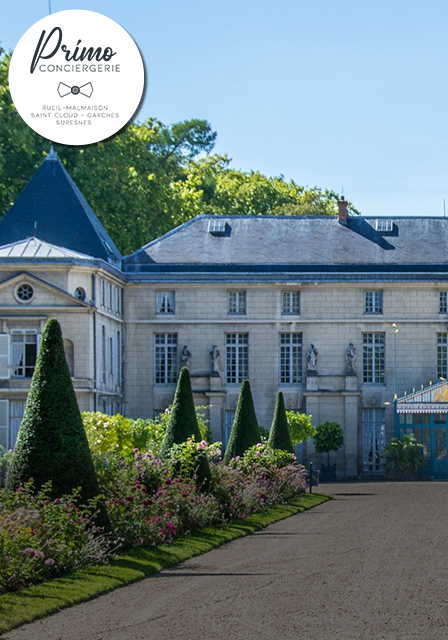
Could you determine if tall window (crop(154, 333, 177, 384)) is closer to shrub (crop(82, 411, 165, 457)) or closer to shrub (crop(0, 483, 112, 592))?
shrub (crop(82, 411, 165, 457))

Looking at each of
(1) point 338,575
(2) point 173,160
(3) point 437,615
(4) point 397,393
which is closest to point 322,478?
(4) point 397,393

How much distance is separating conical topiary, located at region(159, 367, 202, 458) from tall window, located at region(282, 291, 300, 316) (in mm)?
24367

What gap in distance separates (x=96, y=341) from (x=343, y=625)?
3322 cm

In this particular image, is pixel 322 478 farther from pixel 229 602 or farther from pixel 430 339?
pixel 229 602

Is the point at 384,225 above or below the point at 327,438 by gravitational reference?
above

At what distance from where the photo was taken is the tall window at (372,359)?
49562 millimetres

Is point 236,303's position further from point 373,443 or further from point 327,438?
point 373,443

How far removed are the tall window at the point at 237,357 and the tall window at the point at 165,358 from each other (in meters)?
→ 1.98

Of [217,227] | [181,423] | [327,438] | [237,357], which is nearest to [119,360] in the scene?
[237,357]

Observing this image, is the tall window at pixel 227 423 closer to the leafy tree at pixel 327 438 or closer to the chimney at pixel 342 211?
the leafy tree at pixel 327 438

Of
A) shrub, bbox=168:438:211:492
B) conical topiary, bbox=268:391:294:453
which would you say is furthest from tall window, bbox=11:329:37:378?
shrub, bbox=168:438:211:492

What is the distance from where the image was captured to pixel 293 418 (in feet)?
142

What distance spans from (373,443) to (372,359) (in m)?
3.05

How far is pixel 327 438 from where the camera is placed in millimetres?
47500
